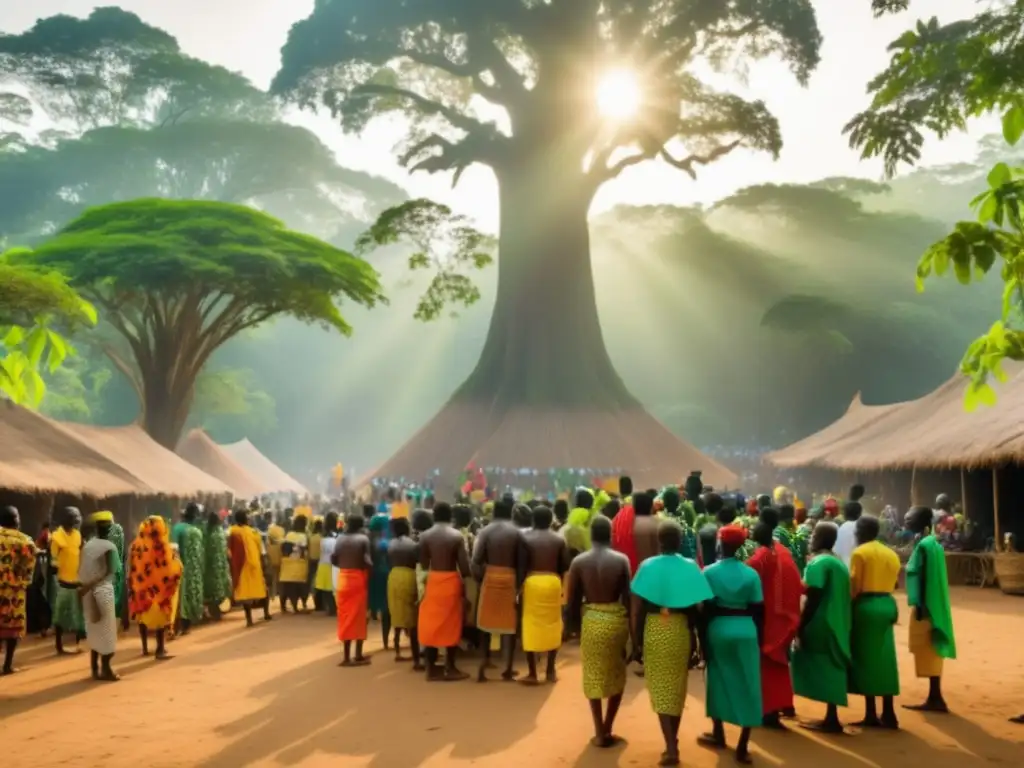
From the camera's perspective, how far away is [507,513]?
837 centimetres

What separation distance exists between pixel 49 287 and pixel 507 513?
7555 mm

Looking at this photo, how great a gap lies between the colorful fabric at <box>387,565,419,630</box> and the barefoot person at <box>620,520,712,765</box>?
379 centimetres

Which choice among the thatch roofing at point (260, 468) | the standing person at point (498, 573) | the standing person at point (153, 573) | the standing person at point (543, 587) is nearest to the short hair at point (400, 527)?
the standing person at point (498, 573)

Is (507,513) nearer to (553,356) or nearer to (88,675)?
(88,675)

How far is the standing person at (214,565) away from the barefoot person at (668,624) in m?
7.78

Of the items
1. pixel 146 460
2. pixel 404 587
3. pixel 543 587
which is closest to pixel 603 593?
pixel 543 587

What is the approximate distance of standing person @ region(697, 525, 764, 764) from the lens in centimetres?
573

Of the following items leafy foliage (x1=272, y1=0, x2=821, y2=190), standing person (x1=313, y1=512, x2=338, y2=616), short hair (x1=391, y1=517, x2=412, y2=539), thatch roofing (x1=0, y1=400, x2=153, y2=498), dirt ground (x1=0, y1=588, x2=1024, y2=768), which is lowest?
dirt ground (x1=0, y1=588, x2=1024, y2=768)

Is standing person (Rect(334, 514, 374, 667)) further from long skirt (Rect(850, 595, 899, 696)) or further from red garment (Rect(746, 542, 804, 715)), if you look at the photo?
long skirt (Rect(850, 595, 899, 696))

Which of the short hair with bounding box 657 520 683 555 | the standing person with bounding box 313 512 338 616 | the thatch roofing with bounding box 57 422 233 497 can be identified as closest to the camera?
the short hair with bounding box 657 520 683 555

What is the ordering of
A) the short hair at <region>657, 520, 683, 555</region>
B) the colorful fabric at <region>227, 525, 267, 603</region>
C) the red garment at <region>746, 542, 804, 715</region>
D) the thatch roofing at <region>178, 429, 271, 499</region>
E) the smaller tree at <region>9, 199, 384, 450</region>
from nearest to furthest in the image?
the short hair at <region>657, 520, 683, 555</region> → the red garment at <region>746, 542, 804, 715</region> → the colorful fabric at <region>227, 525, 267, 603</region> → the smaller tree at <region>9, 199, 384, 450</region> → the thatch roofing at <region>178, 429, 271, 499</region>

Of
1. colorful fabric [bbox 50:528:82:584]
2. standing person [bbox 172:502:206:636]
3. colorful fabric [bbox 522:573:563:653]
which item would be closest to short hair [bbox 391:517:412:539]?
colorful fabric [bbox 522:573:563:653]

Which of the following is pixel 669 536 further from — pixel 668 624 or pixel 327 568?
pixel 327 568

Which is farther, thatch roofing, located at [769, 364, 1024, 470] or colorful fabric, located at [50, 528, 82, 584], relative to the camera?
thatch roofing, located at [769, 364, 1024, 470]
